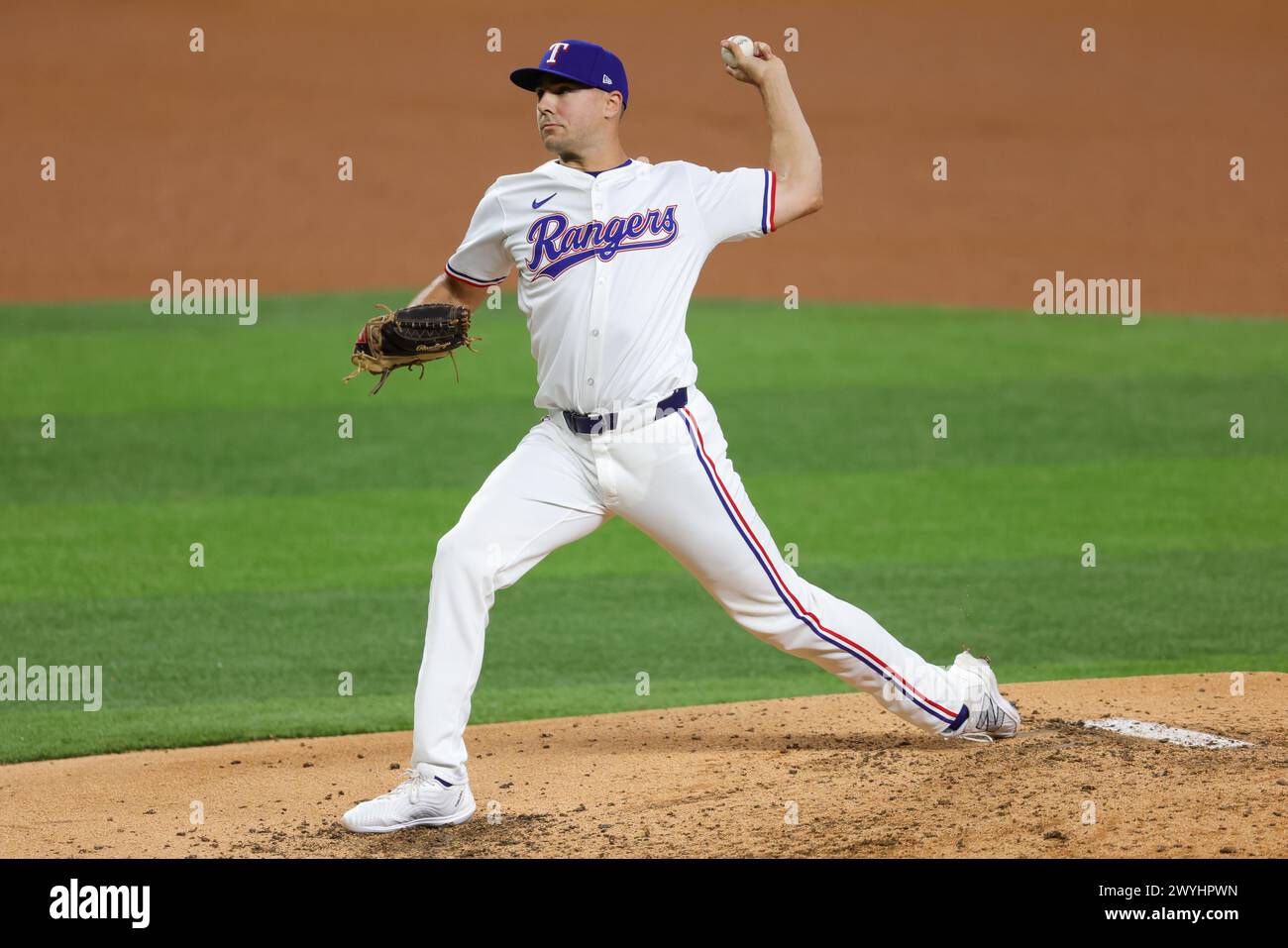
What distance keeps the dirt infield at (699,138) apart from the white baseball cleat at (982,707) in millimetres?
11422

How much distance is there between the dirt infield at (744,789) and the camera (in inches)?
159

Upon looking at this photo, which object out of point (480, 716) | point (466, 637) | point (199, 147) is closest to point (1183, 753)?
point (466, 637)

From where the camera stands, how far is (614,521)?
1020 centimetres

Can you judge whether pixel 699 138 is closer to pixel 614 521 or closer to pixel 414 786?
pixel 614 521

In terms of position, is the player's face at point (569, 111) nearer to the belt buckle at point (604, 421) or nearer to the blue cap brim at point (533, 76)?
the blue cap brim at point (533, 76)

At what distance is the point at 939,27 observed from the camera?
2022cm

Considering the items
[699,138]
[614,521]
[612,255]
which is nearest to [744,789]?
[612,255]

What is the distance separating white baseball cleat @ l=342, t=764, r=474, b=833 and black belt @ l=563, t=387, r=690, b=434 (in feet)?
3.37

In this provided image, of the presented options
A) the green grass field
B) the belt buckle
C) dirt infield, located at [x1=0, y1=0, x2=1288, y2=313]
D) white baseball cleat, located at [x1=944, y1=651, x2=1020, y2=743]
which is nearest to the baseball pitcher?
the belt buckle

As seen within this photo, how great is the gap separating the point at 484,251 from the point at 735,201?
744 millimetres

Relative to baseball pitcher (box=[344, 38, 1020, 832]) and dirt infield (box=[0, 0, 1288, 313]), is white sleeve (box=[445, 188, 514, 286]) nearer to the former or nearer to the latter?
baseball pitcher (box=[344, 38, 1020, 832])

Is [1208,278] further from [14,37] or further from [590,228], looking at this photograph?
[14,37]

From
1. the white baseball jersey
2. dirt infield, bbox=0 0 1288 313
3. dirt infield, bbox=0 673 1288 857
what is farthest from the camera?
dirt infield, bbox=0 0 1288 313

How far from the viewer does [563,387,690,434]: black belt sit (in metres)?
4.45
